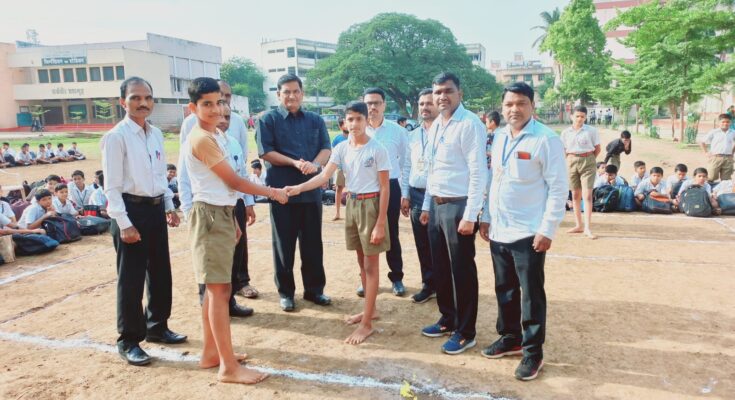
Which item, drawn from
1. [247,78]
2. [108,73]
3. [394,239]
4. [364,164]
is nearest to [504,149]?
A: [364,164]

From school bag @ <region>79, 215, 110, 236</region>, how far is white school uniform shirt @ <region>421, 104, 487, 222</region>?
282 inches

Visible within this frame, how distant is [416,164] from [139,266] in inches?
101

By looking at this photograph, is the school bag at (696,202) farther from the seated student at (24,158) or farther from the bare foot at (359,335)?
the seated student at (24,158)

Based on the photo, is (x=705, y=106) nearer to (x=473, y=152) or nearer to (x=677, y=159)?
(x=677, y=159)

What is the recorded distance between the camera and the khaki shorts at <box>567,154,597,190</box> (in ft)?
25.1

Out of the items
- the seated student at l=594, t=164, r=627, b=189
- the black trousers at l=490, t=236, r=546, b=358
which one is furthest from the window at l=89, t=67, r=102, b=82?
the black trousers at l=490, t=236, r=546, b=358

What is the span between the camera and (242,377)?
346 centimetres

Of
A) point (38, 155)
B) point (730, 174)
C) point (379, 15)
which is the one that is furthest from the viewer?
point (379, 15)

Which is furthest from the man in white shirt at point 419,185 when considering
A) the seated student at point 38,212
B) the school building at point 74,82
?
the school building at point 74,82

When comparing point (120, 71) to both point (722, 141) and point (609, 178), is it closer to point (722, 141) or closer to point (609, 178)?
point (609, 178)

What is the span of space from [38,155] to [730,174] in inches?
968

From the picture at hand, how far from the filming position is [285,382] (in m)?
3.48

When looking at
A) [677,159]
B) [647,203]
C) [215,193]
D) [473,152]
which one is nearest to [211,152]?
[215,193]

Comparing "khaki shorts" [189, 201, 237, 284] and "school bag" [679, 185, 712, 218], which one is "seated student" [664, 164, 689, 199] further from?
"khaki shorts" [189, 201, 237, 284]
